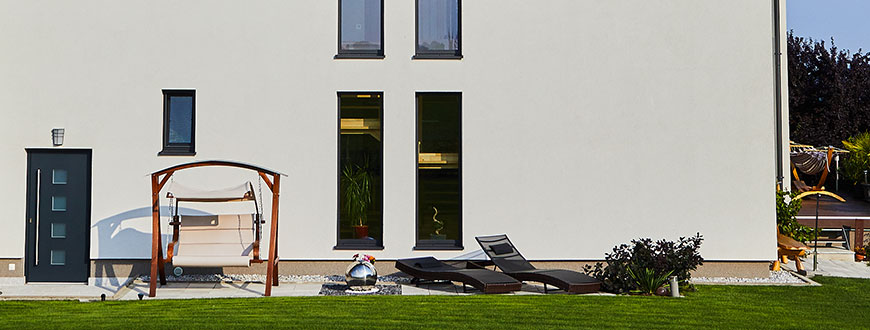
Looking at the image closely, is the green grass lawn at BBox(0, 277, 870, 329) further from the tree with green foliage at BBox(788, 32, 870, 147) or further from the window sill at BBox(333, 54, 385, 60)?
the tree with green foliage at BBox(788, 32, 870, 147)

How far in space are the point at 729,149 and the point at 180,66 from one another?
7975mm

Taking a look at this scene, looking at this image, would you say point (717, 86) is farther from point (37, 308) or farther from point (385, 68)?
point (37, 308)

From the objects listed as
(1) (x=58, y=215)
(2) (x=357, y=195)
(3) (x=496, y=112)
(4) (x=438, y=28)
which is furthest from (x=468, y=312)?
(1) (x=58, y=215)

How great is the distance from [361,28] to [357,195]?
245 cm

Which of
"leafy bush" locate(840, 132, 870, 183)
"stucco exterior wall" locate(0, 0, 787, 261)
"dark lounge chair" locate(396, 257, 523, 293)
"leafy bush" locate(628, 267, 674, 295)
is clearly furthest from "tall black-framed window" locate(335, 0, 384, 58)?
"leafy bush" locate(840, 132, 870, 183)

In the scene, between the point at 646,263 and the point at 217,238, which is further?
the point at 217,238

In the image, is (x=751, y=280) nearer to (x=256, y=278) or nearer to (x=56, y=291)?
(x=256, y=278)

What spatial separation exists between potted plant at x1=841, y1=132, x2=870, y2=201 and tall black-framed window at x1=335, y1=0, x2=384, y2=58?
1842 centimetres

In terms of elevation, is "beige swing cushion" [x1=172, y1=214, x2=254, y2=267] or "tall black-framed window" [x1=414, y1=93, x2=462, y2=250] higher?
"tall black-framed window" [x1=414, y1=93, x2=462, y2=250]

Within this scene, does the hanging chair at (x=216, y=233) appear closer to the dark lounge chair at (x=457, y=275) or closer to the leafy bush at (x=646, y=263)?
the dark lounge chair at (x=457, y=275)

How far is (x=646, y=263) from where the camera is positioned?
35.4ft

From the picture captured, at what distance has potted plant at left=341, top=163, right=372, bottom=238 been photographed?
40.0 feet

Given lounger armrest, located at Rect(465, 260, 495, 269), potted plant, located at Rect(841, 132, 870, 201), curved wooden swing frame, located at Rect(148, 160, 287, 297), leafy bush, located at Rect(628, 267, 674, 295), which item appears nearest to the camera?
curved wooden swing frame, located at Rect(148, 160, 287, 297)

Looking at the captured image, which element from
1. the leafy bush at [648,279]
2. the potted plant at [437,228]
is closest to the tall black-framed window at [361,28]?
the potted plant at [437,228]
